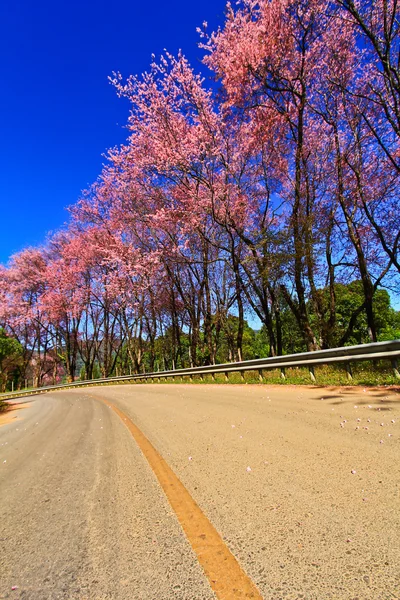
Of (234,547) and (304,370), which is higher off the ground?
(304,370)

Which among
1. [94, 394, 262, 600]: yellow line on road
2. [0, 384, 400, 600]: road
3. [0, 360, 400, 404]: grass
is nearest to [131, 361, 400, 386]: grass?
[0, 360, 400, 404]: grass

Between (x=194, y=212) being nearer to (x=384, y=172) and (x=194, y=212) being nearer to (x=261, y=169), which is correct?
(x=261, y=169)

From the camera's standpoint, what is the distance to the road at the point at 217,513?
2102 mm

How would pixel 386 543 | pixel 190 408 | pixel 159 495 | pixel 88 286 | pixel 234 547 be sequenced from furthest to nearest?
pixel 88 286, pixel 190 408, pixel 159 495, pixel 234 547, pixel 386 543

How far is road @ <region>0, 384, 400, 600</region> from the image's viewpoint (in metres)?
2.10

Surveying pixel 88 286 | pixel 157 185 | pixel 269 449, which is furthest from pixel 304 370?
pixel 88 286

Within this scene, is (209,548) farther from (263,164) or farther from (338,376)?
(263,164)

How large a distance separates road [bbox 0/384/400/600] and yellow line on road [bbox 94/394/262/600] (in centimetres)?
1

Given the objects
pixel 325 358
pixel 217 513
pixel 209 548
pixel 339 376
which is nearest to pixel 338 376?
pixel 339 376

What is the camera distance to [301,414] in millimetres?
6547

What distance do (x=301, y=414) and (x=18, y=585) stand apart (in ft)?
17.1

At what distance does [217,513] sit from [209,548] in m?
0.54

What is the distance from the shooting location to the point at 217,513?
2.98 meters

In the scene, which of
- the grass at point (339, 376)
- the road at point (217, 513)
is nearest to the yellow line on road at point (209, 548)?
the road at point (217, 513)
